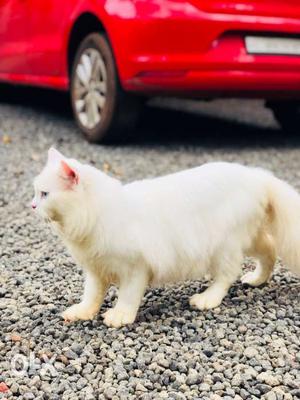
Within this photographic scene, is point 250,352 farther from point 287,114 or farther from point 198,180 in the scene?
point 287,114

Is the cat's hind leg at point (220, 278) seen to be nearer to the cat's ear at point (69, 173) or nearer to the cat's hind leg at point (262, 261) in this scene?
the cat's hind leg at point (262, 261)

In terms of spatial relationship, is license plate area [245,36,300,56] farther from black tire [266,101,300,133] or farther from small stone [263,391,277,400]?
small stone [263,391,277,400]

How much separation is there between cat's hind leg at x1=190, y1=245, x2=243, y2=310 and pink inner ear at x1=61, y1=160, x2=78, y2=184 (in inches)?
26.4

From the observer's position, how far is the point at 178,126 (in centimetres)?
758

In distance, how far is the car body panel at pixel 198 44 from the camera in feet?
17.8

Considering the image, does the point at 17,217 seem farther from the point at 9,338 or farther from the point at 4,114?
the point at 4,114

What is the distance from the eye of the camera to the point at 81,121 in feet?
21.2

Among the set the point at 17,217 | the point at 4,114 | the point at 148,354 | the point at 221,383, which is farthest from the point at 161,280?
the point at 4,114

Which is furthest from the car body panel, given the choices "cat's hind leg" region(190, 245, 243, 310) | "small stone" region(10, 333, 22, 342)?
"small stone" region(10, 333, 22, 342)

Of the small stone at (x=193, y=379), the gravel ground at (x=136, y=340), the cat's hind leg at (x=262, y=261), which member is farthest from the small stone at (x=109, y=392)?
the cat's hind leg at (x=262, y=261)

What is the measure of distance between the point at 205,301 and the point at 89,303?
0.45 metres

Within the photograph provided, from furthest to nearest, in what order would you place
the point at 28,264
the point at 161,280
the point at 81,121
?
the point at 81,121 < the point at 28,264 < the point at 161,280

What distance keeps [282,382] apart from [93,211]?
0.85 meters

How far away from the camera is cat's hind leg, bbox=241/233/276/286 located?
309cm
